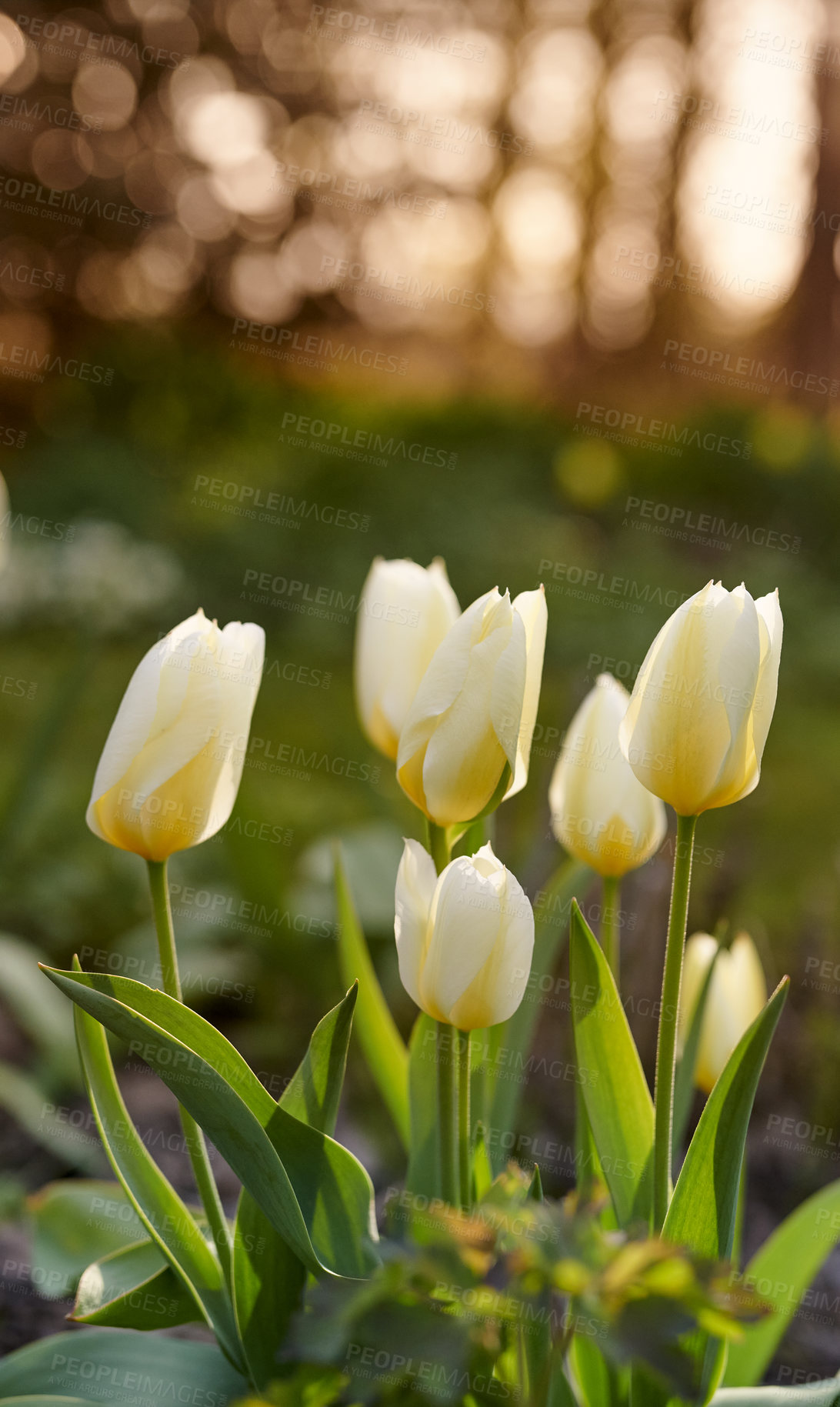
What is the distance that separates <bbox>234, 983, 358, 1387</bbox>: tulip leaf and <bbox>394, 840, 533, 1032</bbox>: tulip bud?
11 cm

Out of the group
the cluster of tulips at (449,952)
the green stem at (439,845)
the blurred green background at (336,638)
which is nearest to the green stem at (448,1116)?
the cluster of tulips at (449,952)

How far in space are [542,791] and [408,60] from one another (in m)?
5.26

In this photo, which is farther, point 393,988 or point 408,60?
point 408,60

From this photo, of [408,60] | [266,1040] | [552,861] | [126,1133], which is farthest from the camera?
[408,60]

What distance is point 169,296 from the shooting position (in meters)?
5.90

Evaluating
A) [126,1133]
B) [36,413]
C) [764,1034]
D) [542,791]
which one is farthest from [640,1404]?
[36,413]

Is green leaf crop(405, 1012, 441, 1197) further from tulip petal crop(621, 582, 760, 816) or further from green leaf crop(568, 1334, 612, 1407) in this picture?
tulip petal crop(621, 582, 760, 816)

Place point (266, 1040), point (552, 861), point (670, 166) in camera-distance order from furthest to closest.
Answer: point (670, 166) → point (266, 1040) → point (552, 861)

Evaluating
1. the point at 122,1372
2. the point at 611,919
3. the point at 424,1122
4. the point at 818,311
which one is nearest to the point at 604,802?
the point at 611,919

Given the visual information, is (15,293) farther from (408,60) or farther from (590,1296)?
(590,1296)

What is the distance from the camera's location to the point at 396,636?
2.67 ft

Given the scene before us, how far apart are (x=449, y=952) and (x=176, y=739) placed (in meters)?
0.23

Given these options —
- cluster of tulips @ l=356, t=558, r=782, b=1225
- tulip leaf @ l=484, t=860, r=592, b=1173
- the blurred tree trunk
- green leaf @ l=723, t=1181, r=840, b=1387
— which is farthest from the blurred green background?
cluster of tulips @ l=356, t=558, r=782, b=1225

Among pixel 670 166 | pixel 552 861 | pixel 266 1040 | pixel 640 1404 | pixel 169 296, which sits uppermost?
pixel 670 166
